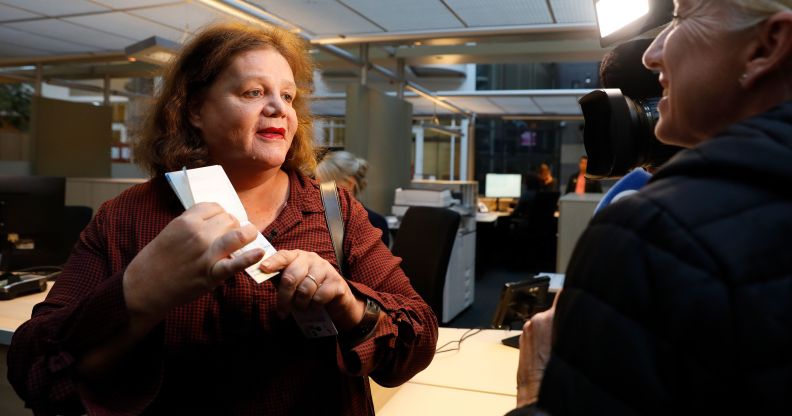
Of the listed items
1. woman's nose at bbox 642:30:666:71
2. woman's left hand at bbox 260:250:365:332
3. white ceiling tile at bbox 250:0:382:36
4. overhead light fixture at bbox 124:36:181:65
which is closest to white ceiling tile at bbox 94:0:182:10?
overhead light fixture at bbox 124:36:181:65

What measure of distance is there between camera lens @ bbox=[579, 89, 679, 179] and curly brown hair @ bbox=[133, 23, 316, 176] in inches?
26.5

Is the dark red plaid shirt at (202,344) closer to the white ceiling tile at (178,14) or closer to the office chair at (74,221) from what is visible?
the office chair at (74,221)

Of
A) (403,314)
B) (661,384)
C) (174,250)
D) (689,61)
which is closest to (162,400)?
(174,250)

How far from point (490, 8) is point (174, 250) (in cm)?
364

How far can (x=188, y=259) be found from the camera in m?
0.83

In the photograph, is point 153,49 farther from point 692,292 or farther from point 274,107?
point 692,292

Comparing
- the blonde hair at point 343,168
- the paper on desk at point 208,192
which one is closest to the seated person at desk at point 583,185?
the blonde hair at point 343,168

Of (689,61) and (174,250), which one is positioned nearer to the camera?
(689,61)

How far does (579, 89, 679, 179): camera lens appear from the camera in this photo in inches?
34.6

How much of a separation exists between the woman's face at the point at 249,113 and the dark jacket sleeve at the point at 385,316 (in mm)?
219

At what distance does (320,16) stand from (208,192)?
3716 mm

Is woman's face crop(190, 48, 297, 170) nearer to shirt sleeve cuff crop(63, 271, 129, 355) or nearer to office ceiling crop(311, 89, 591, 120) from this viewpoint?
shirt sleeve cuff crop(63, 271, 129, 355)

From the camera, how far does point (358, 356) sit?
3.29 ft

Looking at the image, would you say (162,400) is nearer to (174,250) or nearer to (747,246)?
(174,250)
